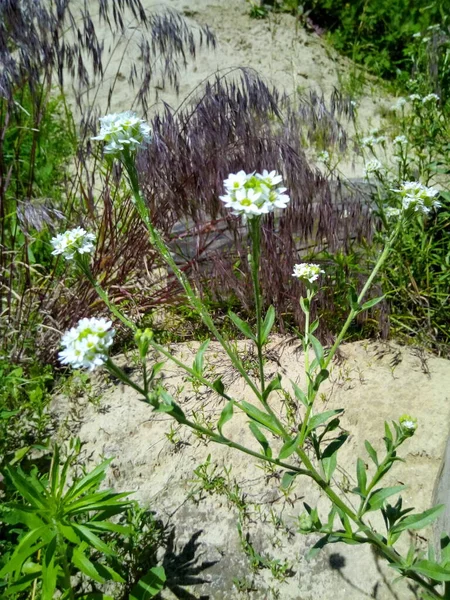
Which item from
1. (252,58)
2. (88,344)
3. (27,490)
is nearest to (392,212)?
(88,344)

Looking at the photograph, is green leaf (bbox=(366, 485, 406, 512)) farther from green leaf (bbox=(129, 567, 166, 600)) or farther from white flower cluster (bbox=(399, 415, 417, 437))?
green leaf (bbox=(129, 567, 166, 600))

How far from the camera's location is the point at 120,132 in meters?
1.24

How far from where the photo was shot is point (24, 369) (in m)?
2.40

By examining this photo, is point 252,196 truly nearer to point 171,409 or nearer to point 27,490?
point 171,409

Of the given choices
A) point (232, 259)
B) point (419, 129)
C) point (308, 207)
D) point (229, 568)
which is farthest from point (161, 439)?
point (419, 129)

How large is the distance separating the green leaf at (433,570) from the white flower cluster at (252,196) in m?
0.88

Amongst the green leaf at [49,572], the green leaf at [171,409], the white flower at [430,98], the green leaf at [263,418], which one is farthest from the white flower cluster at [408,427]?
the white flower at [430,98]

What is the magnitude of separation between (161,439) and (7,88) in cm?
152

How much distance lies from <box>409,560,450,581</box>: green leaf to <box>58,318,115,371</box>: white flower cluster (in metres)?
0.86

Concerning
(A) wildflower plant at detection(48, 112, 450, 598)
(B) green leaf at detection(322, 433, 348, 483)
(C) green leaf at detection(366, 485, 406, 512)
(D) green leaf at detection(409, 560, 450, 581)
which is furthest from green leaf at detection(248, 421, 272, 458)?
(D) green leaf at detection(409, 560, 450, 581)

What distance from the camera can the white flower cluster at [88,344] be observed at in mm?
1070

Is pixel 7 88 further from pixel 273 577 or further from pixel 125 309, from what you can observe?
pixel 273 577

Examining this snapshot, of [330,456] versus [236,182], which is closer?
[236,182]

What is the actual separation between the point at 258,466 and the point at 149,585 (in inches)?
22.5
